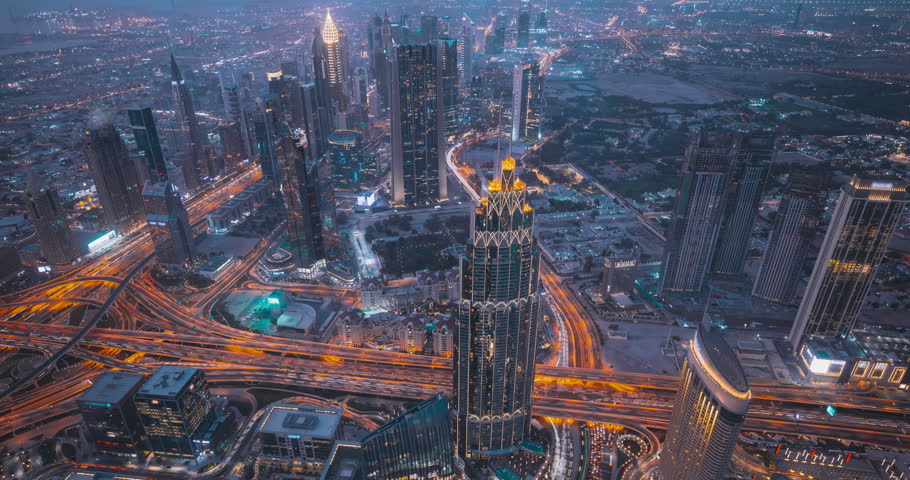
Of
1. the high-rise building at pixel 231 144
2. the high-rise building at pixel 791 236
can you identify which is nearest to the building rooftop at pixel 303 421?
the high-rise building at pixel 791 236

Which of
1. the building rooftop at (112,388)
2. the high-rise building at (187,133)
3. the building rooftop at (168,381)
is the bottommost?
the building rooftop at (112,388)

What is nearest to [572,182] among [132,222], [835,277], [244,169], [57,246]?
[835,277]

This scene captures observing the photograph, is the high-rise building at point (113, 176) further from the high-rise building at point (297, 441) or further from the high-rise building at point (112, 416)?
the high-rise building at point (297, 441)

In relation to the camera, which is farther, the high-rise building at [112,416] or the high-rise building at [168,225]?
the high-rise building at [168,225]

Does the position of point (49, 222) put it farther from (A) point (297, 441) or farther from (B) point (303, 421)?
(A) point (297, 441)

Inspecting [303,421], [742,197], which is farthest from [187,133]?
[742,197]
